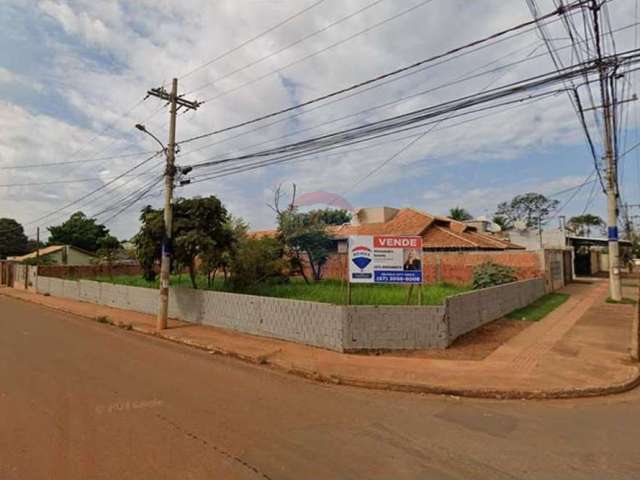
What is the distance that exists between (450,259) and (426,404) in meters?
17.1

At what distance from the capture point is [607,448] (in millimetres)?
5008

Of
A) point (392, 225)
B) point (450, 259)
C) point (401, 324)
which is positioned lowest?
point (401, 324)

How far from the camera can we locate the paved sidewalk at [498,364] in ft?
24.3

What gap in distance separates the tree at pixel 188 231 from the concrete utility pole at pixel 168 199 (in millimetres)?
522

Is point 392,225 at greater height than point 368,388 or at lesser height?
greater

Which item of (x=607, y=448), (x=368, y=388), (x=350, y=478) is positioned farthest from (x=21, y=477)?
(x=607, y=448)

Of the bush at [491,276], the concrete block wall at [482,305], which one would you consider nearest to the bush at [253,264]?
the concrete block wall at [482,305]

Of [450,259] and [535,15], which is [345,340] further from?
[450,259]

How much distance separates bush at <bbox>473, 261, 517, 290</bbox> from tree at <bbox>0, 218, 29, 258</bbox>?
71.7 m

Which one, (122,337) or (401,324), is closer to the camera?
(401,324)

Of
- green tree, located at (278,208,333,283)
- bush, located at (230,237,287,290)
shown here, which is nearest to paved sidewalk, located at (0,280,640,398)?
bush, located at (230,237,287,290)

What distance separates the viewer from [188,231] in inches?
570

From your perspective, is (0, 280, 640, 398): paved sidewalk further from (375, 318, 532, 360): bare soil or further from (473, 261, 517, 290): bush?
(473, 261, 517, 290): bush

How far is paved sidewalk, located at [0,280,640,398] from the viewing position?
7.39 m
